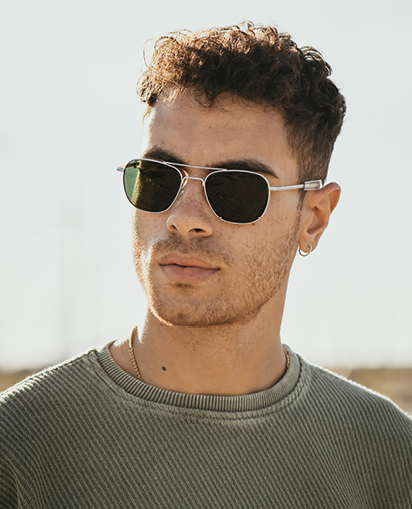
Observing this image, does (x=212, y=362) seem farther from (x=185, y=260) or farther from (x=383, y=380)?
(x=383, y=380)

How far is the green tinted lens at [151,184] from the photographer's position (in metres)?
2.69

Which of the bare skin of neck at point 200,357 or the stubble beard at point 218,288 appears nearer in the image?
the stubble beard at point 218,288

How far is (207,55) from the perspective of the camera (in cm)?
288

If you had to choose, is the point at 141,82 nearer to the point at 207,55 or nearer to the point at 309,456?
the point at 207,55

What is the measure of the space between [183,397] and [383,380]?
16.6 meters

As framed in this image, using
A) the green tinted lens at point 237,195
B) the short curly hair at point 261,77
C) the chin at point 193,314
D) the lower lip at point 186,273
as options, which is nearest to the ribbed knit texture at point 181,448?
the chin at point 193,314

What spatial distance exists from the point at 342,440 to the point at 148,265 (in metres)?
1.18

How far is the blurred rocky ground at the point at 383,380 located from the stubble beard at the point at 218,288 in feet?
44.1

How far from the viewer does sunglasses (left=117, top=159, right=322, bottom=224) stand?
8.77 ft

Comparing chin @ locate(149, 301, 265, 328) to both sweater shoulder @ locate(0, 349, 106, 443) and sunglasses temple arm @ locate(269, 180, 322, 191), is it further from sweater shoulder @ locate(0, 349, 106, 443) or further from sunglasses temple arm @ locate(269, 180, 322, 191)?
sunglasses temple arm @ locate(269, 180, 322, 191)

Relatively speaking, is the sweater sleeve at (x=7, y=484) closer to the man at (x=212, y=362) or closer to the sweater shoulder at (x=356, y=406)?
Result: the man at (x=212, y=362)

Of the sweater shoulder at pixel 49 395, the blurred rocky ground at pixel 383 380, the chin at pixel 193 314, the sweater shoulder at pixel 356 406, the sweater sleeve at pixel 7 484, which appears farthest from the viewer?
the blurred rocky ground at pixel 383 380

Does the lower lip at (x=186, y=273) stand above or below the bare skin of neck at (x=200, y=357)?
above

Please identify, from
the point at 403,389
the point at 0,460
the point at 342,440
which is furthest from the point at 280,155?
the point at 403,389
